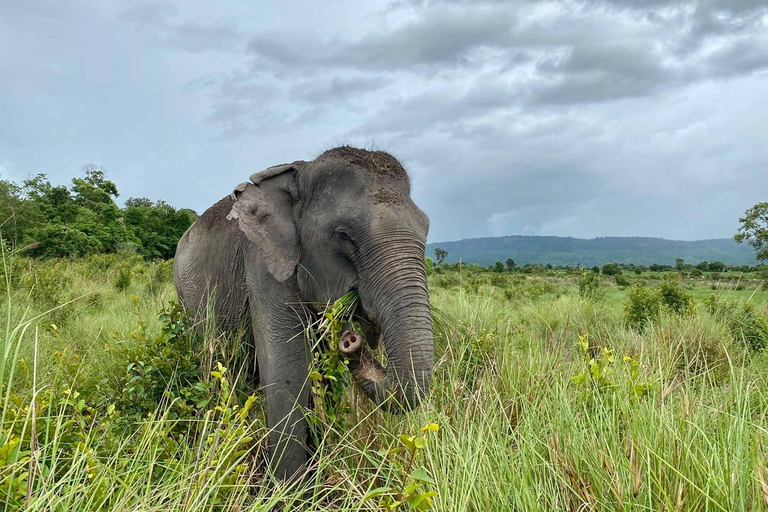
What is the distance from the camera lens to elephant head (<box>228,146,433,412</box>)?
3.53m

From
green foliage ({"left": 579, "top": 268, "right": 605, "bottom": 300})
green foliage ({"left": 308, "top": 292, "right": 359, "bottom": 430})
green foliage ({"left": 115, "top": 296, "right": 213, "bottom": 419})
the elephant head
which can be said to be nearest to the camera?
green foliage ({"left": 308, "top": 292, "right": 359, "bottom": 430})

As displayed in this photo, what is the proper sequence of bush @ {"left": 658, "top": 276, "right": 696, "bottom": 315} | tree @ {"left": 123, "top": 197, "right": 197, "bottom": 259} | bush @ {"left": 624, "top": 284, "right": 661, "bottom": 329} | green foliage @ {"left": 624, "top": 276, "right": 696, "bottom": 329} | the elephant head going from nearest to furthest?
the elephant head, green foliage @ {"left": 624, "top": 276, "right": 696, "bottom": 329}, bush @ {"left": 624, "top": 284, "right": 661, "bottom": 329}, bush @ {"left": 658, "top": 276, "right": 696, "bottom": 315}, tree @ {"left": 123, "top": 197, "right": 197, "bottom": 259}

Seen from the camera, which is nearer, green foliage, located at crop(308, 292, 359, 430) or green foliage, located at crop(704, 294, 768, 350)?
green foliage, located at crop(308, 292, 359, 430)

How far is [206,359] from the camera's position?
4.36 metres

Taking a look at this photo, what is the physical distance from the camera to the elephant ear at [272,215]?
402 cm

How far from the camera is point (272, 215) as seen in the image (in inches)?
163

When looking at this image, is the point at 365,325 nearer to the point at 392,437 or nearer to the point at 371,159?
the point at 392,437

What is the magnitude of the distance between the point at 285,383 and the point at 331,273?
871 millimetres

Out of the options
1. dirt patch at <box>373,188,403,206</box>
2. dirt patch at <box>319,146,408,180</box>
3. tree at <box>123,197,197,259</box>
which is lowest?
dirt patch at <box>373,188,403,206</box>

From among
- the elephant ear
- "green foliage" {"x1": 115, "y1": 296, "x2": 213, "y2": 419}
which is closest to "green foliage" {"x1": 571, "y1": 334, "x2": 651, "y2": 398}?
the elephant ear

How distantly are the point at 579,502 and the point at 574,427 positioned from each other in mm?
398

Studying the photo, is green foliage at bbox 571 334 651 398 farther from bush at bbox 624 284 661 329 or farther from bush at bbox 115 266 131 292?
bush at bbox 115 266 131 292

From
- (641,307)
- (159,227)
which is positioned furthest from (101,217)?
(641,307)

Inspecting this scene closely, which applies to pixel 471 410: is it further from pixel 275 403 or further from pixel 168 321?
pixel 168 321
